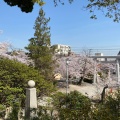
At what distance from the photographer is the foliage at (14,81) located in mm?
10273

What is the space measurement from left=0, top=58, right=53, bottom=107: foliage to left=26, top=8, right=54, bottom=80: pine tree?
8.81 m

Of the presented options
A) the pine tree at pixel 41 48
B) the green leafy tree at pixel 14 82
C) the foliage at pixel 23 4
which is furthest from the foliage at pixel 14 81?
the pine tree at pixel 41 48

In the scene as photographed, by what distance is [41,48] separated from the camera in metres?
20.9

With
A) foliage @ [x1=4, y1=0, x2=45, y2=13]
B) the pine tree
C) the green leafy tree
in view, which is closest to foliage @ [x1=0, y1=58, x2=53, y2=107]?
the green leafy tree

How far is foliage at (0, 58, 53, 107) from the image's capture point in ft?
33.7

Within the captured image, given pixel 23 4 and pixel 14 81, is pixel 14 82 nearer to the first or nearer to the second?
pixel 14 81

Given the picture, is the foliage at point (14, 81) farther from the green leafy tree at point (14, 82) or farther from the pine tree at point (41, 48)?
the pine tree at point (41, 48)

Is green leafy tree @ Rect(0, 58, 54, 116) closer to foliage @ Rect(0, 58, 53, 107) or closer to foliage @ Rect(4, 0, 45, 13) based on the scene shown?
foliage @ Rect(0, 58, 53, 107)

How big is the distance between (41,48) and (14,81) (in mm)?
10233

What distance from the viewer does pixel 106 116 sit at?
4.26 m

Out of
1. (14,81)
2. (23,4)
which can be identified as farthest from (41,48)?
(23,4)

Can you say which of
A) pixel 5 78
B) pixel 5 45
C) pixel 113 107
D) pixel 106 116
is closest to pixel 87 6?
pixel 113 107

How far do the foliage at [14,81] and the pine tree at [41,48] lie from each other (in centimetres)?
881

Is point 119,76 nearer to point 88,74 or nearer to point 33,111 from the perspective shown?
point 88,74
